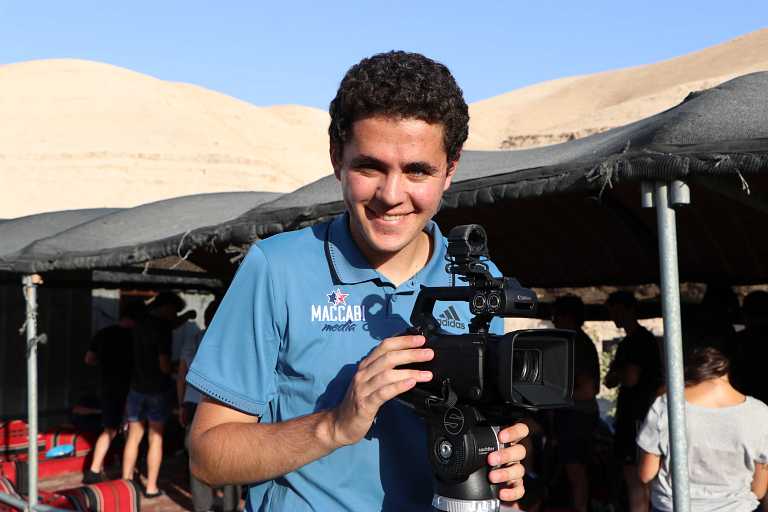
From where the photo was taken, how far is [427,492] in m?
1.41

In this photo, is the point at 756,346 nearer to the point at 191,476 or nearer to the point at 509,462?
the point at 509,462

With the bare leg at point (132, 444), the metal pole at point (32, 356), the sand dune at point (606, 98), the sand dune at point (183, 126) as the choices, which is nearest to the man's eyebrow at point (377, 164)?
the metal pole at point (32, 356)

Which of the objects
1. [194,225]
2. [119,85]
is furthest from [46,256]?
[119,85]

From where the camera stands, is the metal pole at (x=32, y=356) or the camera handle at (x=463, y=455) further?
the metal pole at (x=32, y=356)

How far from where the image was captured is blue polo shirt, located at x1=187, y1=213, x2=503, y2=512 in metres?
1.32

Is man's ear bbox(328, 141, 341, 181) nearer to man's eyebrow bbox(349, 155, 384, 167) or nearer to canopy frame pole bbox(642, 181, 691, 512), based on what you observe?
man's eyebrow bbox(349, 155, 384, 167)

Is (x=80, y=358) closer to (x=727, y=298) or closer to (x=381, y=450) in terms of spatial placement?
(x=727, y=298)

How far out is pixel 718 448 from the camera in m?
3.29

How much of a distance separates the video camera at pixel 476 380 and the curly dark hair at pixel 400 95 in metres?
0.28

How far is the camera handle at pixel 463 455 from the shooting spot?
1239mm

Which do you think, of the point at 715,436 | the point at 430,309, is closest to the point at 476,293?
the point at 430,309

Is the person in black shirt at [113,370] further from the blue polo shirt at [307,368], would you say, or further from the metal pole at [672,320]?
the blue polo shirt at [307,368]

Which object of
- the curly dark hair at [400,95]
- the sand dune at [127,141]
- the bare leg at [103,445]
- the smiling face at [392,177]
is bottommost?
the bare leg at [103,445]

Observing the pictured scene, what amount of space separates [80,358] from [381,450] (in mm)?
11867
